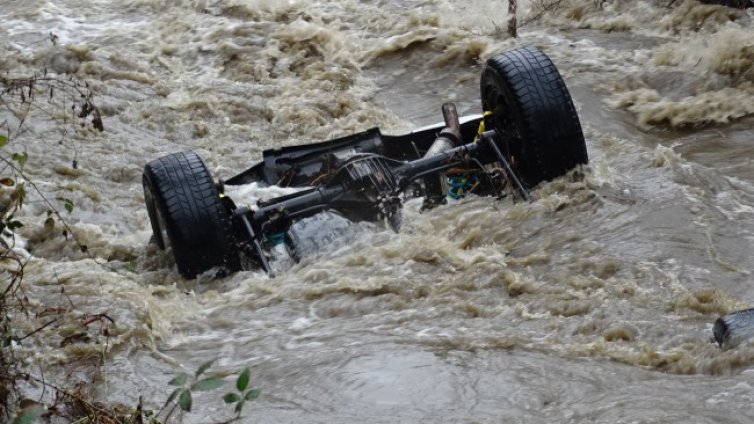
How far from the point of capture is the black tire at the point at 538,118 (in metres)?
6.48

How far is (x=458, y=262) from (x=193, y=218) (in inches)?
63.6

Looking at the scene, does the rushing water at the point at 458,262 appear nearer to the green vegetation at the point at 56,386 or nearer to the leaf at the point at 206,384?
the green vegetation at the point at 56,386

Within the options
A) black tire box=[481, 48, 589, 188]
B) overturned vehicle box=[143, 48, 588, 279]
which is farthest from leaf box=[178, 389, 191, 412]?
black tire box=[481, 48, 589, 188]

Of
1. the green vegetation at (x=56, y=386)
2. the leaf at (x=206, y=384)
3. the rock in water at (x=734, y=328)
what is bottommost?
the rock in water at (x=734, y=328)

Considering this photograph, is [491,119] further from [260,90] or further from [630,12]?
[630,12]

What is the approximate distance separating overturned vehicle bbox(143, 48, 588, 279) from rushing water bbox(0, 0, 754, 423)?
16 centimetres

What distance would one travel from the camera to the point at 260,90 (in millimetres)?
11578

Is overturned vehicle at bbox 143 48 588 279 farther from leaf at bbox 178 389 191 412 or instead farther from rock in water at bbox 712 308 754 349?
leaf at bbox 178 389 191 412

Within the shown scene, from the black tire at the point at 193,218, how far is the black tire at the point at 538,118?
198 cm

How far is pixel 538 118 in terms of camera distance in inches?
255

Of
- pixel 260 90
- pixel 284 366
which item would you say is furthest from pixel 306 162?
pixel 260 90

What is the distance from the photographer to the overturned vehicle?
6135 mm

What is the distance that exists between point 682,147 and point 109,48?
7.98m

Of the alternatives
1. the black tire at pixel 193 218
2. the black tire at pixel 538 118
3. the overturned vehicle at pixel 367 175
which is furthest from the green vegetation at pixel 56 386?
the black tire at pixel 538 118
